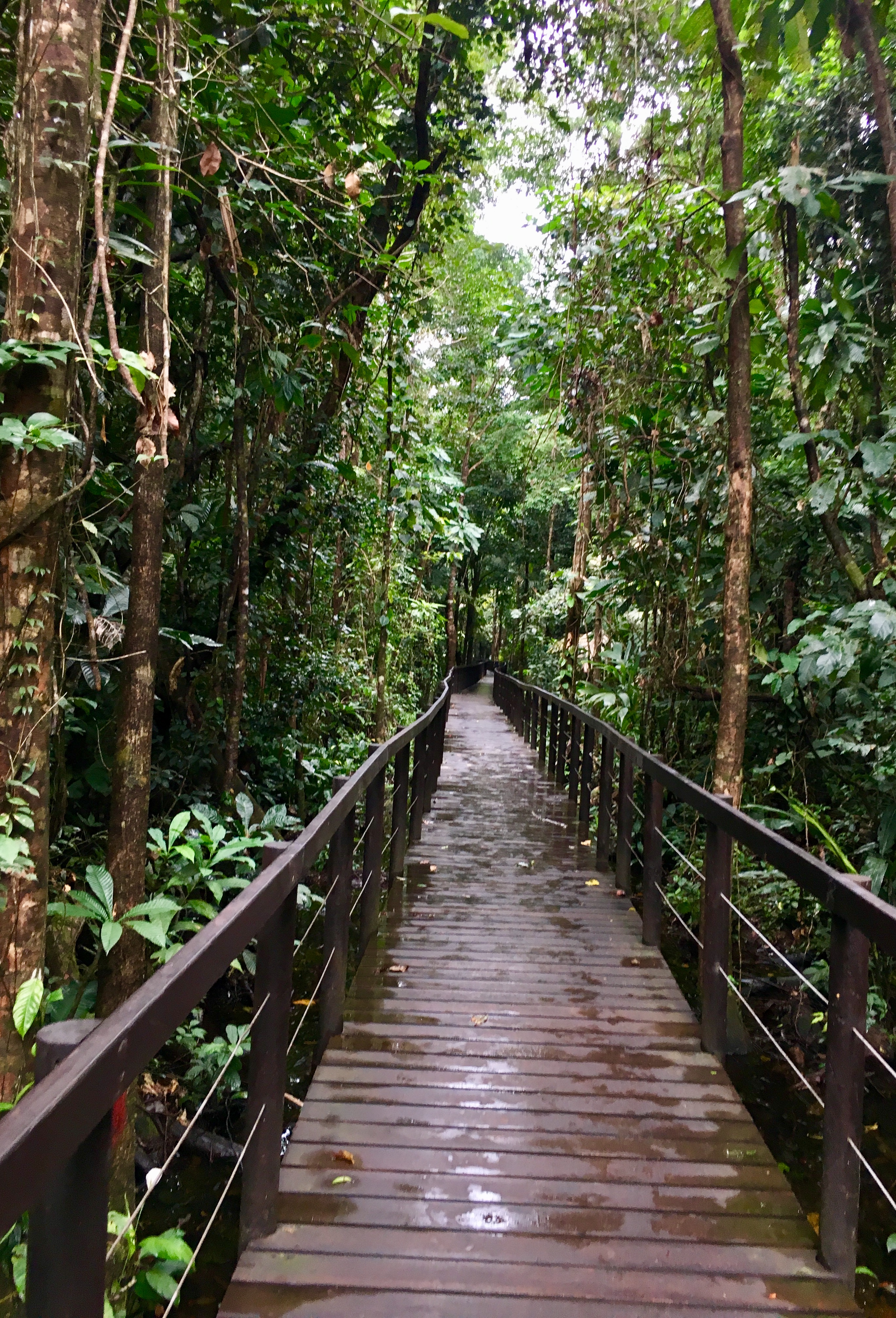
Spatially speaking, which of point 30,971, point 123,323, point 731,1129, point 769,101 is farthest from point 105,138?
point 769,101

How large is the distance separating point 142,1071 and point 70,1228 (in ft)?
0.90

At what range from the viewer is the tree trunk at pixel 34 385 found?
2.51m

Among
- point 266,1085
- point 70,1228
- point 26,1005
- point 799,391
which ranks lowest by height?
point 266,1085

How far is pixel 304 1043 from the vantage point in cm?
533

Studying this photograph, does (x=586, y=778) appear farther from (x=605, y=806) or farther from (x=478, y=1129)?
(x=478, y=1129)

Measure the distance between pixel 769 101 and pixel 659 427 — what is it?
2.40m

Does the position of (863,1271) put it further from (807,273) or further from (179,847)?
(807,273)

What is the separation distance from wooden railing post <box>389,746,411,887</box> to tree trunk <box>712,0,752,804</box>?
1.96 meters

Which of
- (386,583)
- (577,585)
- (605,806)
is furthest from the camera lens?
(577,585)

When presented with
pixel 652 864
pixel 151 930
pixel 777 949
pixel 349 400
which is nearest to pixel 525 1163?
pixel 151 930

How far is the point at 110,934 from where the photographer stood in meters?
2.85

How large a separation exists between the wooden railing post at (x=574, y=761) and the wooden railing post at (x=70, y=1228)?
7121 mm

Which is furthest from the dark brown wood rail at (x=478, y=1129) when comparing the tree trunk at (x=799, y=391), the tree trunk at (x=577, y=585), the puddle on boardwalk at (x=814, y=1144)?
the tree trunk at (x=577, y=585)

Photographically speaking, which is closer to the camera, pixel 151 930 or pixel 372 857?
pixel 151 930
